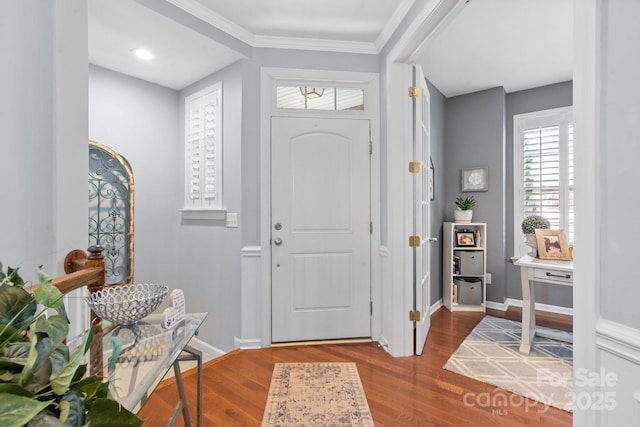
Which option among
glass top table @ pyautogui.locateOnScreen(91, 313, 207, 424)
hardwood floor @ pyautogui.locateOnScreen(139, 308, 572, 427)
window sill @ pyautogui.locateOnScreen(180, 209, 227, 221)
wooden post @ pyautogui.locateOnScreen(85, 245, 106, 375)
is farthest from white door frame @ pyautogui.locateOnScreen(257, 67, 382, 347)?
wooden post @ pyautogui.locateOnScreen(85, 245, 106, 375)

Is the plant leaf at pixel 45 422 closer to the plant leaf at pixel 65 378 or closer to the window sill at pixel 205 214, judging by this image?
the plant leaf at pixel 65 378

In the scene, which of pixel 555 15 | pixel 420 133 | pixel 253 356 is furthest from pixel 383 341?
pixel 555 15

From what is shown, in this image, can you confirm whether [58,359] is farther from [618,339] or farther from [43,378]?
[618,339]

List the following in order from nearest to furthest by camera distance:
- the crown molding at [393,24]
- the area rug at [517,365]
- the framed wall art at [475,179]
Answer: the area rug at [517,365] < the crown molding at [393,24] < the framed wall art at [475,179]

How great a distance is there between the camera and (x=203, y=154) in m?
3.14

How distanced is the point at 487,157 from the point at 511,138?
415 millimetres

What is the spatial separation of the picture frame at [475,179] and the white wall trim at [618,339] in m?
3.26

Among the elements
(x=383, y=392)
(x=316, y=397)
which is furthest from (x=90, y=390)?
(x=383, y=392)

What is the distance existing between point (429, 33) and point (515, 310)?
3.32m

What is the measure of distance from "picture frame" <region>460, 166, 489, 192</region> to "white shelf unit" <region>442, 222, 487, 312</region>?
0.46 metres

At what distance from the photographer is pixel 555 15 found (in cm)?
246

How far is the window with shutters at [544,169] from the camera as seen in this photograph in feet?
12.1

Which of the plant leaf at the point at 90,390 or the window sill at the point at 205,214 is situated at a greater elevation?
the window sill at the point at 205,214

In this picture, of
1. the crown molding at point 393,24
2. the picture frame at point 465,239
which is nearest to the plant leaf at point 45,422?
the crown molding at point 393,24
